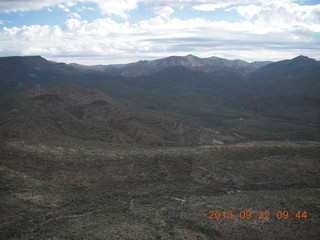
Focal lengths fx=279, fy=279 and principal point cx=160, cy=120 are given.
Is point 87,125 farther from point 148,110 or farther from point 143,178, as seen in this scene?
point 148,110

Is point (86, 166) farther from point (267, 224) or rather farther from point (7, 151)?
point (267, 224)

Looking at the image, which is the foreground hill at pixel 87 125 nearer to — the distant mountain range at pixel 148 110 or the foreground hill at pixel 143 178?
the distant mountain range at pixel 148 110
